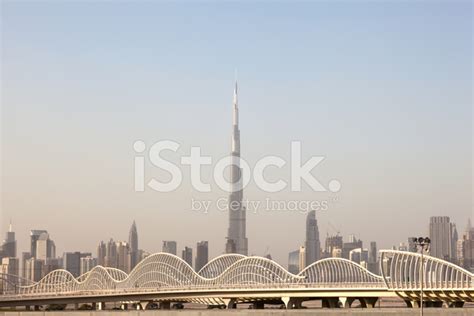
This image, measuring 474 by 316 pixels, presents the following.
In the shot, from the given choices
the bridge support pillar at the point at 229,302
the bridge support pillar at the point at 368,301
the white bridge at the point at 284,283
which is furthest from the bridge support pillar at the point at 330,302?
the bridge support pillar at the point at 229,302

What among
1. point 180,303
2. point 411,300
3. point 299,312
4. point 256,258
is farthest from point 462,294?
point 180,303

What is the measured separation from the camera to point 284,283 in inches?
5487

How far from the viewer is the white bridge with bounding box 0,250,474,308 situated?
10919 centimetres

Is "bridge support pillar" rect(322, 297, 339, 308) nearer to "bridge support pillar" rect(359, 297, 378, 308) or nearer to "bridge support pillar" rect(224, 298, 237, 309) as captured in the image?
"bridge support pillar" rect(359, 297, 378, 308)

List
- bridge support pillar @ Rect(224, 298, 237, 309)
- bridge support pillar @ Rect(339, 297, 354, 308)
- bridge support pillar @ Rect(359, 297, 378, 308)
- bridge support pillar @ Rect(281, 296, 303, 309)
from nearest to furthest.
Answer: bridge support pillar @ Rect(339, 297, 354, 308), bridge support pillar @ Rect(359, 297, 378, 308), bridge support pillar @ Rect(281, 296, 303, 309), bridge support pillar @ Rect(224, 298, 237, 309)

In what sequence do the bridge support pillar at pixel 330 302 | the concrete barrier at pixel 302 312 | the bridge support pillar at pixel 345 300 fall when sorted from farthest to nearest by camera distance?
the bridge support pillar at pixel 330 302, the bridge support pillar at pixel 345 300, the concrete barrier at pixel 302 312

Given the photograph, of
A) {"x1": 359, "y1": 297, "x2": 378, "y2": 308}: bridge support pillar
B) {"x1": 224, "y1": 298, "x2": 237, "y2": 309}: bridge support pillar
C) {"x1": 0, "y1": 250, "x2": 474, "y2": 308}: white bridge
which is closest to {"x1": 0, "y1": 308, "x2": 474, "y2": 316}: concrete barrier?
{"x1": 0, "y1": 250, "x2": 474, "y2": 308}: white bridge

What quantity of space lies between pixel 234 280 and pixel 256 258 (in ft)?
16.6

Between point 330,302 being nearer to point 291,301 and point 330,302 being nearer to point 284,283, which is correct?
point 291,301

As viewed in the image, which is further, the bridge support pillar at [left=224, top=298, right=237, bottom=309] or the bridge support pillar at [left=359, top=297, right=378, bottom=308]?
the bridge support pillar at [left=224, top=298, right=237, bottom=309]

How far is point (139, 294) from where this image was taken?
161m

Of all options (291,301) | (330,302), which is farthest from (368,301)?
(291,301)

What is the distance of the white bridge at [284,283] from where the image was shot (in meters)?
109

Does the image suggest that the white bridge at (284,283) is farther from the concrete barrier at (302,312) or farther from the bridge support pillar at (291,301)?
the concrete barrier at (302,312)
